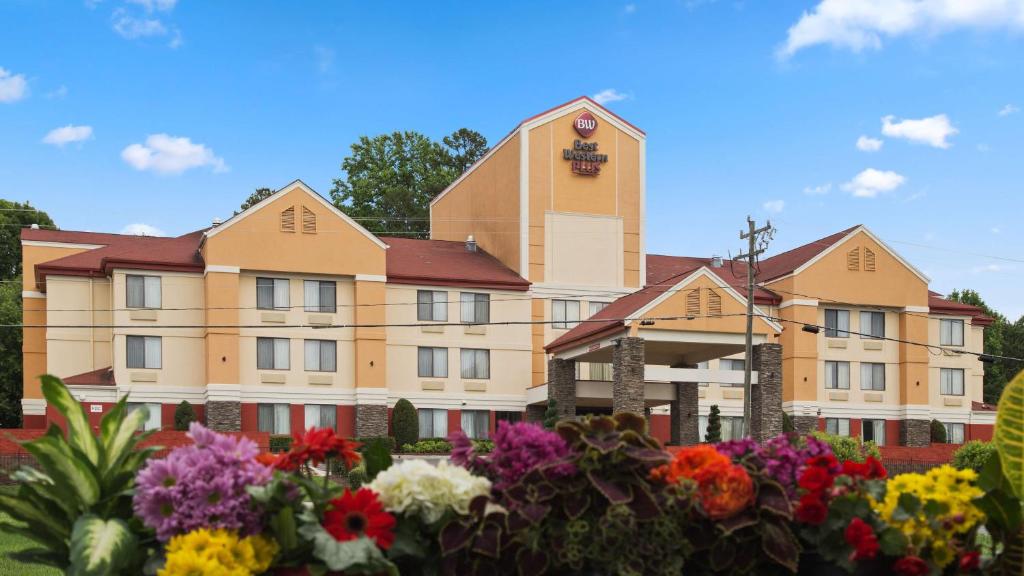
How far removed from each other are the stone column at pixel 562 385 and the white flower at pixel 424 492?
41.3 m

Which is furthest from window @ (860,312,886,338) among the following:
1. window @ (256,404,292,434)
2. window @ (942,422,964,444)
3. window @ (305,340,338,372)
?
window @ (256,404,292,434)

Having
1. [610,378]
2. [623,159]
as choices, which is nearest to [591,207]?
[623,159]

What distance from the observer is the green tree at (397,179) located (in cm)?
7831

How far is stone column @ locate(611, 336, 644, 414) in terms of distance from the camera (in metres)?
42.8

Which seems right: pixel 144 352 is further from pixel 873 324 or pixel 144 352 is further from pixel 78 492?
pixel 78 492

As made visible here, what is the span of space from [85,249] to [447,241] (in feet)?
58.5

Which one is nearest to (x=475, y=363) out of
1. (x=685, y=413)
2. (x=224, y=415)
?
(x=685, y=413)

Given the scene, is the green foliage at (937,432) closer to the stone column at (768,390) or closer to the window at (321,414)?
the stone column at (768,390)

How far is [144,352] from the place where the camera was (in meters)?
47.8

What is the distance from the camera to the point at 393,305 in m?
51.4

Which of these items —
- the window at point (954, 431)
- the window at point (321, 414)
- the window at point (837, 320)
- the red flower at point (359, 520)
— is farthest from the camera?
the window at point (954, 431)

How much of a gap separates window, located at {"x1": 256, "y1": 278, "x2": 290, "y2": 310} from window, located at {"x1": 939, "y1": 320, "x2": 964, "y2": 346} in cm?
3319

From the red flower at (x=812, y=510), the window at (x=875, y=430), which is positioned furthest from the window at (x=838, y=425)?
the red flower at (x=812, y=510)

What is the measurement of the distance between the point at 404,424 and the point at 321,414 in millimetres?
3607
